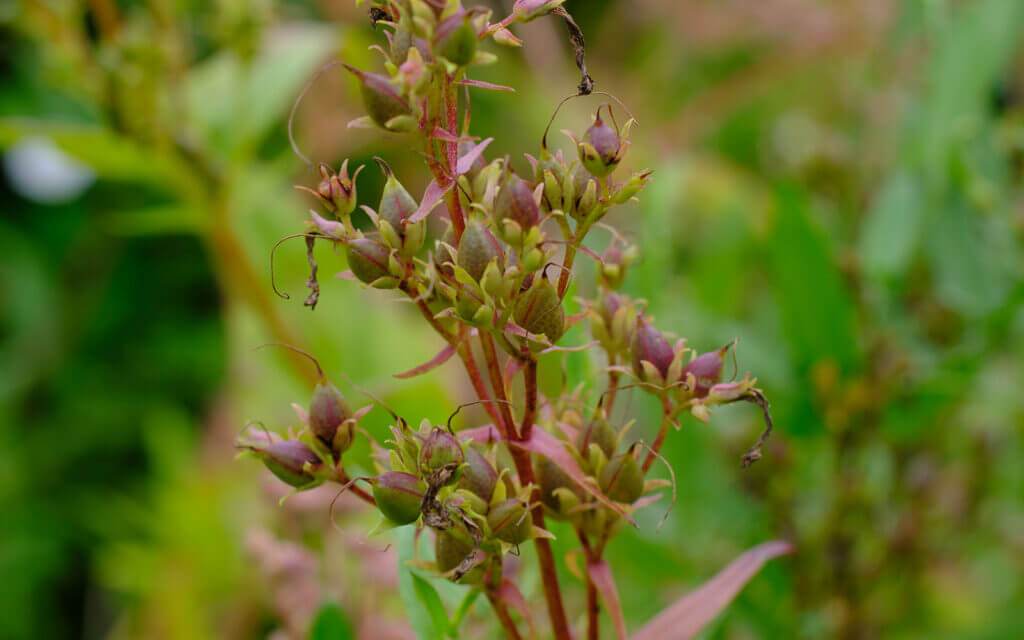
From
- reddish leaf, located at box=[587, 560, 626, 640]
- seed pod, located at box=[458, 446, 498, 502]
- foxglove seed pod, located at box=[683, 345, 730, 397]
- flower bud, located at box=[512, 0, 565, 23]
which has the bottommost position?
reddish leaf, located at box=[587, 560, 626, 640]

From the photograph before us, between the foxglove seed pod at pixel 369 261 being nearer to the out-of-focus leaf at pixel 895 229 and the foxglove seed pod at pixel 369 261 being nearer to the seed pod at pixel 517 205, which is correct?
the seed pod at pixel 517 205

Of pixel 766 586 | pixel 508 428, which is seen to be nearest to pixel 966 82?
pixel 766 586

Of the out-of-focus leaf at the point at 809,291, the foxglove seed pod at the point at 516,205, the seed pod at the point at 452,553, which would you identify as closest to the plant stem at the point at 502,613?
the seed pod at the point at 452,553

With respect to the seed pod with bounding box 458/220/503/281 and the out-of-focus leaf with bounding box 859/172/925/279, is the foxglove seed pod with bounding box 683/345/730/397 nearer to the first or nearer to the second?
the seed pod with bounding box 458/220/503/281

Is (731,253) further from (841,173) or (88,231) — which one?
(88,231)

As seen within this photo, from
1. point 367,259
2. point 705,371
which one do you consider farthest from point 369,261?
point 705,371

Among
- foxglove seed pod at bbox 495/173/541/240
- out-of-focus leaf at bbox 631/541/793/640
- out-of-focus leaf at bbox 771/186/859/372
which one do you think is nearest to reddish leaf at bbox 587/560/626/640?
out-of-focus leaf at bbox 631/541/793/640
